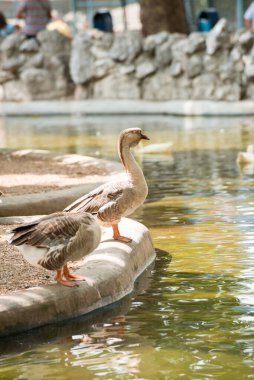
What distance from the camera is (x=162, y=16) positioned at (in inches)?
1126

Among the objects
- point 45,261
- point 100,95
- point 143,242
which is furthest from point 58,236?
point 100,95

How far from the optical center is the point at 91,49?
2934 centimetres

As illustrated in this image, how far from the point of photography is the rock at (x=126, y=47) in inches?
1113

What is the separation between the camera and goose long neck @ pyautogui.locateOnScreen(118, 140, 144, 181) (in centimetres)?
922

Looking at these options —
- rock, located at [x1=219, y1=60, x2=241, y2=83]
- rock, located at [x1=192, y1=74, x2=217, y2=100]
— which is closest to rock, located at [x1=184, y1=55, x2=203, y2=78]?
rock, located at [x1=192, y1=74, x2=217, y2=100]

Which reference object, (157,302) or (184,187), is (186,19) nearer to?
(184,187)

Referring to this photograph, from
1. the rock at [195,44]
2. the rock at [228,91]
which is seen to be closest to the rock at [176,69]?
the rock at [195,44]

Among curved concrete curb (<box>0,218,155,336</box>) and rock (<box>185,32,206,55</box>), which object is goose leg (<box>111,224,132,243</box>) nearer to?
curved concrete curb (<box>0,218,155,336</box>)

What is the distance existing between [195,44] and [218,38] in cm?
65

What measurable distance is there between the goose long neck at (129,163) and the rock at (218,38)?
16.9m

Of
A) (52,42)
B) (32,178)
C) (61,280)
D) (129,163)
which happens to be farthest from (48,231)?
(52,42)

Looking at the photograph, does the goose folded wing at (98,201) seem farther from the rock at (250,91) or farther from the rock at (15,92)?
the rock at (15,92)

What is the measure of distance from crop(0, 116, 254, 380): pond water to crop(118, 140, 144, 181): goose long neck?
2.60ft

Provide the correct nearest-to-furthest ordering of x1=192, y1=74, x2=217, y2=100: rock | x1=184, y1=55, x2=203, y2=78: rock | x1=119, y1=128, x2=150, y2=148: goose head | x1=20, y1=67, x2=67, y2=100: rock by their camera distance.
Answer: x1=119, y1=128, x2=150, y2=148: goose head < x1=192, y1=74, x2=217, y2=100: rock < x1=184, y1=55, x2=203, y2=78: rock < x1=20, y1=67, x2=67, y2=100: rock
